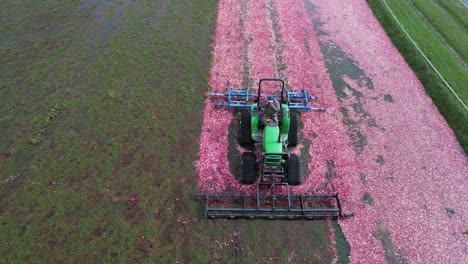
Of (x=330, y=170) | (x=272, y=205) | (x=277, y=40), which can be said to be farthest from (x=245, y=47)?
(x=272, y=205)

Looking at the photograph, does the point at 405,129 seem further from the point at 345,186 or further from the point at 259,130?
the point at 259,130

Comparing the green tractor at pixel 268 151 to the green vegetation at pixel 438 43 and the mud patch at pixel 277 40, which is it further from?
the green vegetation at pixel 438 43

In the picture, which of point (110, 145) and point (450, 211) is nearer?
point (450, 211)

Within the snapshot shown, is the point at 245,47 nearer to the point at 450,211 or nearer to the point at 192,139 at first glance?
the point at 192,139

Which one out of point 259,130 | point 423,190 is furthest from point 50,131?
point 423,190

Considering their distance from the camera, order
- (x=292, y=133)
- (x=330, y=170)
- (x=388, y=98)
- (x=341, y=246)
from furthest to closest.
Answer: (x=388, y=98) < (x=292, y=133) < (x=330, y=170) < (x=341, y=246)

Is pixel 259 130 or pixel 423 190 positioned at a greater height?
pixel 259 130
